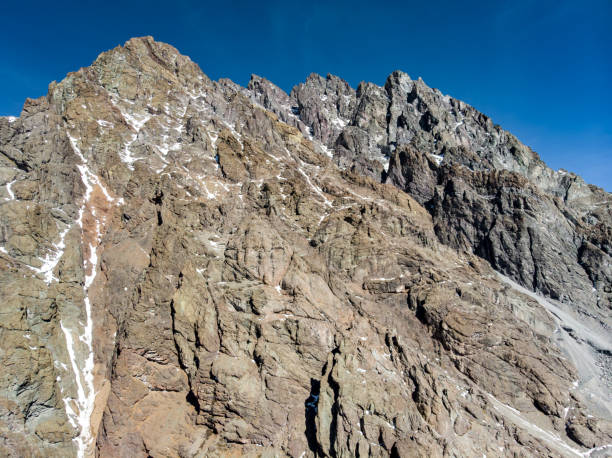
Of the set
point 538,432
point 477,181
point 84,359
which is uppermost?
point 477,181

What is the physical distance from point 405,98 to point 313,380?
17328 cm

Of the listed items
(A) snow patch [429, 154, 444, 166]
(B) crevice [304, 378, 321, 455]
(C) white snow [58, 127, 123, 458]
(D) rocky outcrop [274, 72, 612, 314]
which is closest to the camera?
(B) crevice [304, 378, 321, 455]

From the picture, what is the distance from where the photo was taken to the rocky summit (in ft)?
128

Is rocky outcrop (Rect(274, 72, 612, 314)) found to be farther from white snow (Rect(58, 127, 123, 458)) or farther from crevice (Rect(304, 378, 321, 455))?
white snow (Rect(58, 127, 123, 458))

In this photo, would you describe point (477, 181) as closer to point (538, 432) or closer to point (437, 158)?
point (437, 158)

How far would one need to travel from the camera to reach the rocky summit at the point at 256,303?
128 feet

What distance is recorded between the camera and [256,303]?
1807 inches

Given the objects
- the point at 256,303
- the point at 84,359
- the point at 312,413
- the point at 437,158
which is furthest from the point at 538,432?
the point at 437,158

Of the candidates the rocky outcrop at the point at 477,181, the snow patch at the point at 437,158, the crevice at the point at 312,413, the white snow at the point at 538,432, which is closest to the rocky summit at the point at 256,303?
the crevice at the point at 312,413

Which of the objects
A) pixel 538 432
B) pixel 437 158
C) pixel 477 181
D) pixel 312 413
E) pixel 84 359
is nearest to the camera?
A: pixel 312 413

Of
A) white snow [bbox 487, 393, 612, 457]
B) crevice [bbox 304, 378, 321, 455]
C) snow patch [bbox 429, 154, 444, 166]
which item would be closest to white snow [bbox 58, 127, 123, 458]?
crevice [bbox 304, 378, 321, 455]

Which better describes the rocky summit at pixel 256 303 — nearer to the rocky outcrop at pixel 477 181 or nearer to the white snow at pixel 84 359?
the white snow at pixel 84 359

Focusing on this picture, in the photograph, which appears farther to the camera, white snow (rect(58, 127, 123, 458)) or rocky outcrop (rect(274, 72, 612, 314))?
rocky outcrop (rect(274, 72, 612, 314))

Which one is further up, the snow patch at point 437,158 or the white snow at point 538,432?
the snow patch at point 437,158
